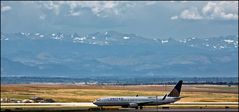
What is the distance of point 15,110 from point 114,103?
26425 millimetres

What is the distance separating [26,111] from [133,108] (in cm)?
2881

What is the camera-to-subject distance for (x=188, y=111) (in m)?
122

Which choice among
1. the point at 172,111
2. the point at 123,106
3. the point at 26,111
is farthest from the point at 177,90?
the point at 26,111

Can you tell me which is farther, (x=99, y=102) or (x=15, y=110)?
(x=99, y=102)

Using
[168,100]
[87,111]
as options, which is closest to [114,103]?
[168,100]

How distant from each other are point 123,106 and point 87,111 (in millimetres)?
24463

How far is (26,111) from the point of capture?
121875 mm

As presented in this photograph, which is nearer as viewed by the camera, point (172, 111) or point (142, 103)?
point (172, 111)

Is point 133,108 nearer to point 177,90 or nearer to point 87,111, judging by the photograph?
point 177,90

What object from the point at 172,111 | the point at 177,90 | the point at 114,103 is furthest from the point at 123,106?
the point at 172,111

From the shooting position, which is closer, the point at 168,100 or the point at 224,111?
the point at 224,111

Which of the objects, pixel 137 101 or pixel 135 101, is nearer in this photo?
pixel 137 101

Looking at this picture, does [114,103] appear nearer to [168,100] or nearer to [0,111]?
[168,100]

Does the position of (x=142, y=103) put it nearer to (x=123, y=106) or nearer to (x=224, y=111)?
(x=123, y=106)
